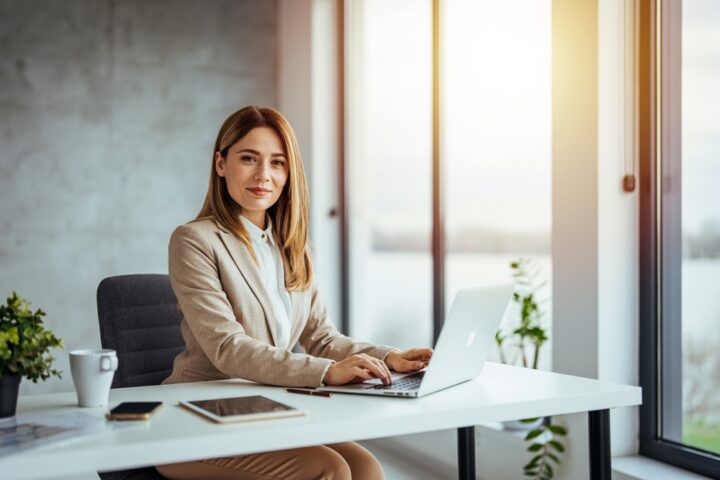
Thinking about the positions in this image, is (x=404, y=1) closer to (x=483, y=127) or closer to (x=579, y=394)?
(x=483, y=127)

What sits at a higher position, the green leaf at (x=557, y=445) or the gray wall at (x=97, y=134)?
the gray wall at (x=97, y=134)

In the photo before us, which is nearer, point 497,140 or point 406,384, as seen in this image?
point 406,384

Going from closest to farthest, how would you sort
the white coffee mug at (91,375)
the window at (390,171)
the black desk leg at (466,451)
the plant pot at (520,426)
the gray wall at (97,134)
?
the white coffee mug at (91,375)
the black desk leg at (466,451)
the plant pot at (520,426)
the window at (390,171)
the gray wall at (97,134)

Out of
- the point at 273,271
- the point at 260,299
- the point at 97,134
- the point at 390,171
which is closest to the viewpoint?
the point at 260,299

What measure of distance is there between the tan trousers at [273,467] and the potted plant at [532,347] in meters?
1.29

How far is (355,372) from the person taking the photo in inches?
64.8

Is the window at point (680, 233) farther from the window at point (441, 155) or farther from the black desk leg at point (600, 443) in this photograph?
the black desk leg at point (600, 443)

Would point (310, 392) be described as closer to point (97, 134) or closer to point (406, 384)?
point (406, 384)

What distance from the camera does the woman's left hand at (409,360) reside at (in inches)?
73.7

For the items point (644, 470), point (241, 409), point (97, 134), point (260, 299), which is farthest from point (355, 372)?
point (97, 134)

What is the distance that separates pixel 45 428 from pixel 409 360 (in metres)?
0.86

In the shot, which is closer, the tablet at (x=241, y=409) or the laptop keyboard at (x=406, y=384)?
the tablet at (x=241, y=409)

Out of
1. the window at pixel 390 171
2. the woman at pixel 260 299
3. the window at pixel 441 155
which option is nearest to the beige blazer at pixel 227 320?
the woman at pixel 260 299

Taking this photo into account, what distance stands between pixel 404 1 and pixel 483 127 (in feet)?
3.02
